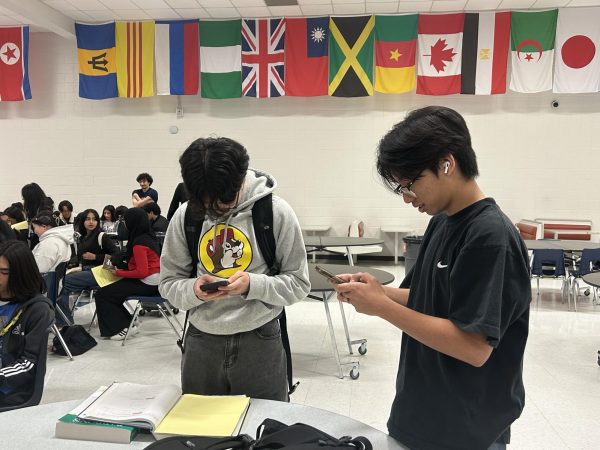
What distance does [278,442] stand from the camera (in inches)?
42.4

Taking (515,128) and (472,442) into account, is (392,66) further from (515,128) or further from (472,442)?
(472,442)

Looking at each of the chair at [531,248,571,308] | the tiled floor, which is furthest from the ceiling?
the tiled floor

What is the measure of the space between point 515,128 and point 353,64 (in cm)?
302

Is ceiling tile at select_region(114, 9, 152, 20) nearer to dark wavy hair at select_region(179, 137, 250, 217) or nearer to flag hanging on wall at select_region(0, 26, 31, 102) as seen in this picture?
flag hanging on wall at select_region(0, 26, 31, 102)

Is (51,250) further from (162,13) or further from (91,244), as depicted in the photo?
(162,13)

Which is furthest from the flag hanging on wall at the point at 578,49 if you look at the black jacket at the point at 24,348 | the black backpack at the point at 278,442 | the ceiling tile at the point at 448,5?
the black backpack at the point at 278,442

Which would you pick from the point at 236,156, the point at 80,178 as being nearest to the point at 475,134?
the point at 80,178

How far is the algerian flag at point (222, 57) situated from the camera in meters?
8.13

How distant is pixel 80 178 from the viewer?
30.3 ft

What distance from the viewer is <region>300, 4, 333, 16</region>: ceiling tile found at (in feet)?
25.5

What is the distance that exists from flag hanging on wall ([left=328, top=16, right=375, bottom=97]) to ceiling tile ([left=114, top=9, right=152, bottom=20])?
10.1 feet

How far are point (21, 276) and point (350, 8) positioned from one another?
7000 mm

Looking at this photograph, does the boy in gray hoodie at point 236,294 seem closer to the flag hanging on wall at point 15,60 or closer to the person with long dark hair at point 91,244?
the person with long dark hair at point 91,244

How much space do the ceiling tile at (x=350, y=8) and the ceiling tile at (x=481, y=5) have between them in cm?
162
